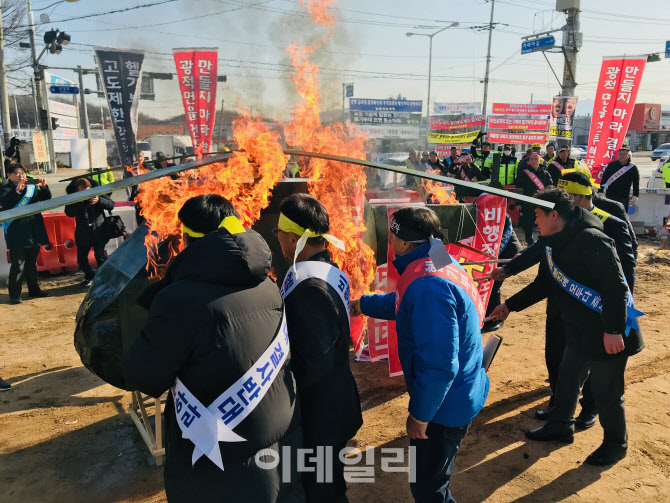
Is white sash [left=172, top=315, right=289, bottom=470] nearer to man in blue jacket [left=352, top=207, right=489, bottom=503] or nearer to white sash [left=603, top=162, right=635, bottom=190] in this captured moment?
man in blue jacket [left=352, top=207, right=489, bottom=503]

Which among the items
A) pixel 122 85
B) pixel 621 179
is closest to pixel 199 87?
pixel 122 85

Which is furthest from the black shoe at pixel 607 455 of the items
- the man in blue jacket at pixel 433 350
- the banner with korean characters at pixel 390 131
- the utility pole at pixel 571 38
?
the banner with korean characters at pixel 390 131

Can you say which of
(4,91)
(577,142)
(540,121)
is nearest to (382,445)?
(4,91)

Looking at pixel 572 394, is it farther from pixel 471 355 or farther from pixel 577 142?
pixel 577 142

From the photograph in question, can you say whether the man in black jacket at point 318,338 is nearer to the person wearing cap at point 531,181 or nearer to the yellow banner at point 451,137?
the person wearing cap at point 531,181

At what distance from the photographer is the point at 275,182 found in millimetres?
4066

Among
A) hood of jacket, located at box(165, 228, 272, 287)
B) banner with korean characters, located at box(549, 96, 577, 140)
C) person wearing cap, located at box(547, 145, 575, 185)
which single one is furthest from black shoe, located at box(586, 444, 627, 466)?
banner with korean characters, located at box(549, 96, 577, 140)

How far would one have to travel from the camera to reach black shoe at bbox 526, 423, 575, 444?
3963 millimetres

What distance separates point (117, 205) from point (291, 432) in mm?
9270

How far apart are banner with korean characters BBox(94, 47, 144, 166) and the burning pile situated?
833cm

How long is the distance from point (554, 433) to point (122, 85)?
12.1 m

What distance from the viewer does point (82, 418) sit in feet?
14.8

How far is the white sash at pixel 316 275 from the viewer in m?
2.36

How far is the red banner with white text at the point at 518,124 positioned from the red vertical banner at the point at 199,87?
16.5 metres
